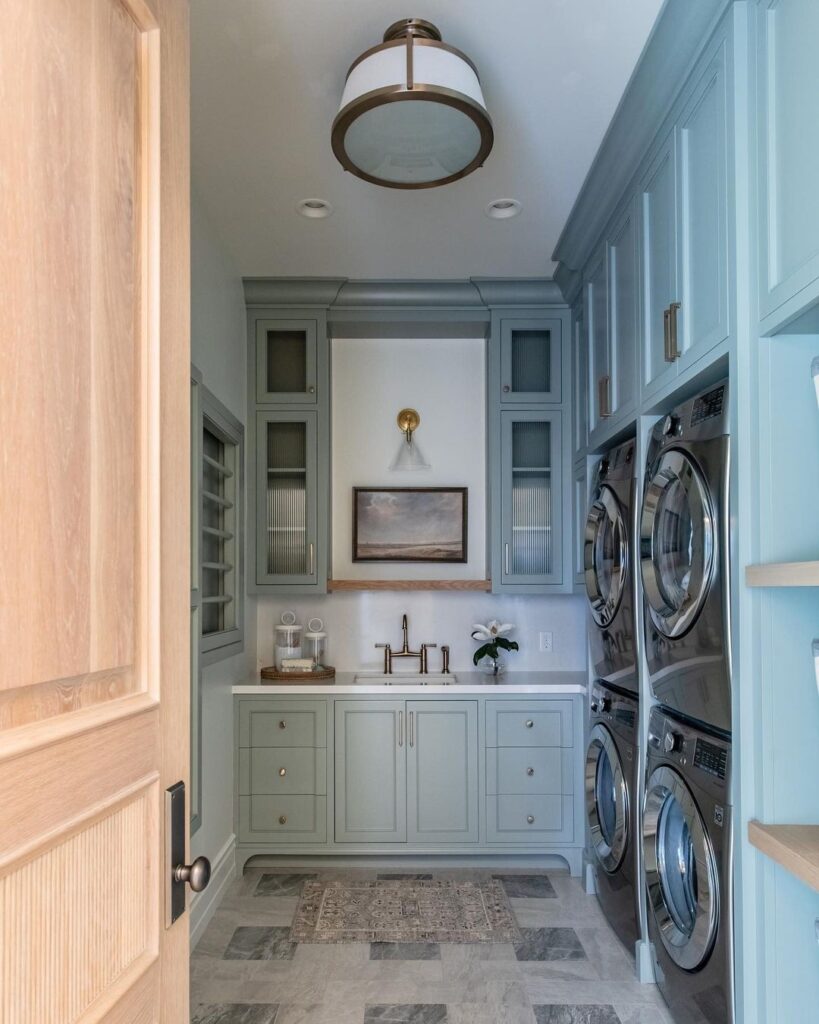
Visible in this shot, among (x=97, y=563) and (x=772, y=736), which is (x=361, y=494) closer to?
(x=772, y=736)

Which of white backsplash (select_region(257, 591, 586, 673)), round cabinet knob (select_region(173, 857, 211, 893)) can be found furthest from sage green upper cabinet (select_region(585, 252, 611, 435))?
round cabinet knob (select_region(173, 857, 211, 893))

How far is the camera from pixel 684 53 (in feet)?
6.84

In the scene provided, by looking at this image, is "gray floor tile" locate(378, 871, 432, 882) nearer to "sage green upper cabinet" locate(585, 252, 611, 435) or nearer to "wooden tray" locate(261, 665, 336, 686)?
"wooden tray" locate(261, 665, 336, 686)

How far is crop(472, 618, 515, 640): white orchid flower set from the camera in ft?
13.6

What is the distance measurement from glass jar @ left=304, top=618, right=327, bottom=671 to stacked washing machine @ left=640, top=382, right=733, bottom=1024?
1.94m

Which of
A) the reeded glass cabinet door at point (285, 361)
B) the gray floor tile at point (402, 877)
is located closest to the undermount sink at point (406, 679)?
the gray floor tile at point (402, 877)

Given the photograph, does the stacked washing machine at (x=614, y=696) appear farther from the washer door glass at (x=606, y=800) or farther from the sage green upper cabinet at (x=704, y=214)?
the sage green upper cabinet at (x=704, y=214)

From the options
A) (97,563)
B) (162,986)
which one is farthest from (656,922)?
(97,563)

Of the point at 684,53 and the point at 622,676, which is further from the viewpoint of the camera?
the point at 622,676

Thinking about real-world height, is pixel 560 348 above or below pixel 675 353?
above

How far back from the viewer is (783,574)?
5.16 feet

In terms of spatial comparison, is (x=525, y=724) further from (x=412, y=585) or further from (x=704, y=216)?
(x=704, y=216)

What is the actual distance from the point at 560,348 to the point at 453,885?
99.5 inches

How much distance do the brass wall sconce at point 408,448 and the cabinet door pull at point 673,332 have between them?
2.14 metres
